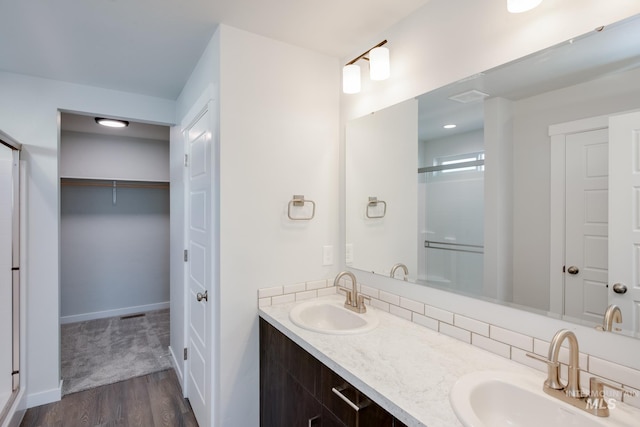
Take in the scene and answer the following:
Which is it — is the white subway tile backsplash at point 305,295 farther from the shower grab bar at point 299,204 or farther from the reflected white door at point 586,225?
the reflected white door at point 586,225

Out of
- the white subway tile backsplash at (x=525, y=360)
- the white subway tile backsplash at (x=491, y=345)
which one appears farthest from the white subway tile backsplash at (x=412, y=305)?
the white subway tile backsplash at (x=525, y=360)

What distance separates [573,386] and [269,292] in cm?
139

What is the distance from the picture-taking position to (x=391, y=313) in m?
1.73

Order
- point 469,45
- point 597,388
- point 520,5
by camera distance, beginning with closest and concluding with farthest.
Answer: point 597,388, point 520,5, point 469,45

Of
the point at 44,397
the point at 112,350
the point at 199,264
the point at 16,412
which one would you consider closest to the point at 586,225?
the point at 199,264

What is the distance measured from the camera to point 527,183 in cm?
119

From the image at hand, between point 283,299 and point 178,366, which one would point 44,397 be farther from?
point 283,299

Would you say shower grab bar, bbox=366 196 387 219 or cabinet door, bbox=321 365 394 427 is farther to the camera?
shower grab bar, bbox=366 196 387 219

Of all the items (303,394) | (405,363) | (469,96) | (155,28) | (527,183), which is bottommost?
(303,394)

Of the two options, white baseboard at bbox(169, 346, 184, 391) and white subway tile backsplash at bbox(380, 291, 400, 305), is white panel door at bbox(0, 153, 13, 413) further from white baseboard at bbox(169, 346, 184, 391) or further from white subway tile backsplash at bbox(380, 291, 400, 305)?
white subway tile backsplash at bbox(380, 291, 400, 305)

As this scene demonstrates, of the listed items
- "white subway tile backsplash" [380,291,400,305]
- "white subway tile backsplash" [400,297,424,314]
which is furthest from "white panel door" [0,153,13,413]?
"white subway tile backsplash" [400,297,424,314]

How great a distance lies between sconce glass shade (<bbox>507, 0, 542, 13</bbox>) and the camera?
1074 millimetres

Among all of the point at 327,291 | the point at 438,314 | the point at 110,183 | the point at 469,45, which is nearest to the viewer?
the point at 469,45

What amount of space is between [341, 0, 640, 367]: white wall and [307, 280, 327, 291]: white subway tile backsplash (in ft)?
0.91
